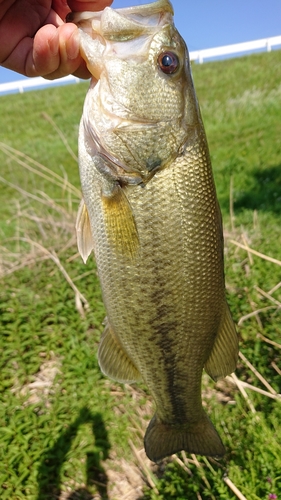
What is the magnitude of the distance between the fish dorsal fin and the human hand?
576 mm

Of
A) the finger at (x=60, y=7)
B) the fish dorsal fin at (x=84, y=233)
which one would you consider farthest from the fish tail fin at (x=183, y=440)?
the finger at (x=60, y=7)

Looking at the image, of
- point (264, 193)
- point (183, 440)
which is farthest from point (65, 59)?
point (264, 193)

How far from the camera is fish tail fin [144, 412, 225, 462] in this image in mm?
1964

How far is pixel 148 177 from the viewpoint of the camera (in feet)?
5.37

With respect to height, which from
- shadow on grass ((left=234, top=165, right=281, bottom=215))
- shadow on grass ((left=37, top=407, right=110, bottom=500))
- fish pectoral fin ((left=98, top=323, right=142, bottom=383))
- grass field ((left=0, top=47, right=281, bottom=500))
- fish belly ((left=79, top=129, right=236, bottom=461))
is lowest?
shadow on grass ((left=37, top=407, right=110, bottom=500))

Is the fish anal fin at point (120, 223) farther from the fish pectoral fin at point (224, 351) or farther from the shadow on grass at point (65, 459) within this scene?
the shadow on grass at point (65, 459)

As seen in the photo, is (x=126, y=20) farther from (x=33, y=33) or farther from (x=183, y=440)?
(x=183, y=440)

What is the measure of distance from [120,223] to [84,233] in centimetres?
24

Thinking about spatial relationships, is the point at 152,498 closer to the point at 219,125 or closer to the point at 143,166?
the point at 143,166

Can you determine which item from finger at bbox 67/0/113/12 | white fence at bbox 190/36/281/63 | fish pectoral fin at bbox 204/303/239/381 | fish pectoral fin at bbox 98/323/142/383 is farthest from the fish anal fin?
white fence at bbox 190/36/281/63

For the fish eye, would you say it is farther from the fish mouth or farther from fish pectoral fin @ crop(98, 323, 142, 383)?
fish pectoral fin @ crop(98, 323, 142, 383)

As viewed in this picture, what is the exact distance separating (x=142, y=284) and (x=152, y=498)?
5.20 ft

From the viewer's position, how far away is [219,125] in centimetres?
909

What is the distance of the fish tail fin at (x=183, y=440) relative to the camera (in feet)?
6.44
